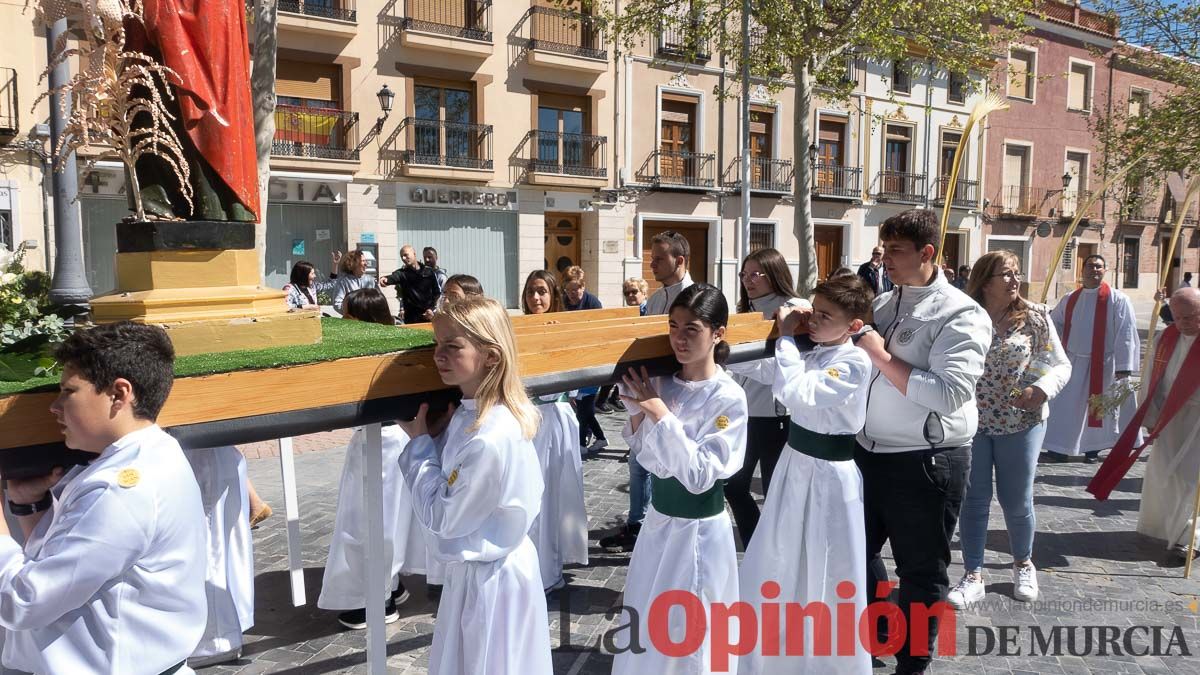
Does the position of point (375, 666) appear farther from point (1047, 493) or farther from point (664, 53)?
point (664, 53)

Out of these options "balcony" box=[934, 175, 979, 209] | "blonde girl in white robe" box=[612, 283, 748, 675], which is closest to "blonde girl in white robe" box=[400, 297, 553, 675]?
"blonde girl in white robe" box=[612, 283, 748, 675]

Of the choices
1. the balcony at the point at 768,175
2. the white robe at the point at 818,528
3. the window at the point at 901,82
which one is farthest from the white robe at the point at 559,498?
the window at the point at 901,82

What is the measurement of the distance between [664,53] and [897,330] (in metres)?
19.4

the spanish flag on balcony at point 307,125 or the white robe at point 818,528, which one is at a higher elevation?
the spanish flag on balcony at point 307,125

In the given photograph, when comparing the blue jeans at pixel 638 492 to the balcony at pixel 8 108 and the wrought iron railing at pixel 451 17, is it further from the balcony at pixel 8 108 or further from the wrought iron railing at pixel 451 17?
the wrought iron railing at pixel 451 17

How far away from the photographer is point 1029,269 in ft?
97.6

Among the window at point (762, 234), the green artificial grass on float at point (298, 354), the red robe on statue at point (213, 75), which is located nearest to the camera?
the green artificial grass on float at point (298, 354)

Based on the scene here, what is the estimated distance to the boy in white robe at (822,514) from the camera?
3.14 m

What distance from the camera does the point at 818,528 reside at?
3.17 meters

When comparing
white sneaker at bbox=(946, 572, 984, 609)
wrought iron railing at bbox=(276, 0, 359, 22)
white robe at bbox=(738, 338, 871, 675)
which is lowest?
white sneaker at bbox=(946, 572, 984, 609)

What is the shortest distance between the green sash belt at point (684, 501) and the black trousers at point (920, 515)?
2.87 feet

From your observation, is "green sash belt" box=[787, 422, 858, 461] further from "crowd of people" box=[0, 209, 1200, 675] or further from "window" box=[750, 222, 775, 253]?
"window" box=[750, 222, 775, 253]

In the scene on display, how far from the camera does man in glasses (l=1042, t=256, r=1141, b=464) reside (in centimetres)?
736

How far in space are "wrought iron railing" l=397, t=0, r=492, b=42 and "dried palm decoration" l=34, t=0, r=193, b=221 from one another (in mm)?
17177
